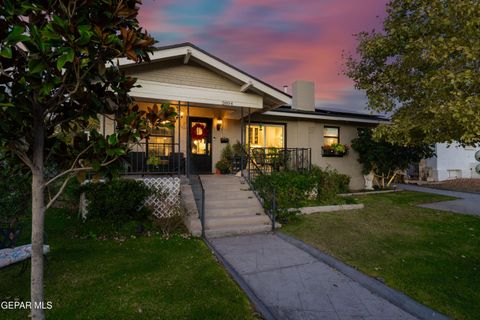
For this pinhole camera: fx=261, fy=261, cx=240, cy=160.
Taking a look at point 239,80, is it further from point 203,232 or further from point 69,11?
point 69,11

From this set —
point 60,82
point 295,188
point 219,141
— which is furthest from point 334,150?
point 60,82

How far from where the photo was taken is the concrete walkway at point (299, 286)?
3352 mm

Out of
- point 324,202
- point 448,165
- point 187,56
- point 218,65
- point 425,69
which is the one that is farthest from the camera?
point 448,165

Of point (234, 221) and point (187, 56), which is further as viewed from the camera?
point (187, 56)

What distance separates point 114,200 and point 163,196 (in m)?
1.37

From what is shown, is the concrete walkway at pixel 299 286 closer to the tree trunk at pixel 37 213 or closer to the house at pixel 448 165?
the tree trunk at pixel 37 213

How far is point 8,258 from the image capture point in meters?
3.93

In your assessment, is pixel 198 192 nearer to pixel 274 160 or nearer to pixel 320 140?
pixel 274 160

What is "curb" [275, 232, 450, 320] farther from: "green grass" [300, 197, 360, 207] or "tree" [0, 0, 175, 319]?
"green grass" [300, 197, 360, 207]

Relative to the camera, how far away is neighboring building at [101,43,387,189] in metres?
8.65

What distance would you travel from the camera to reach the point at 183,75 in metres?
9.06

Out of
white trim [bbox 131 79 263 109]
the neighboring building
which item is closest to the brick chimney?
the neighboring building

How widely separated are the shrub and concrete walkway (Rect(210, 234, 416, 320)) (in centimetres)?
274

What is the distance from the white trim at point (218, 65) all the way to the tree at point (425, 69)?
339 cm
